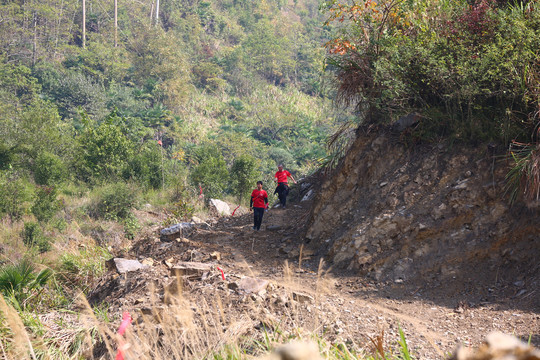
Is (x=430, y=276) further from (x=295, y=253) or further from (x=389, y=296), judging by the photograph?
(x=295, y=253)

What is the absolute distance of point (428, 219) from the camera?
6215 mm

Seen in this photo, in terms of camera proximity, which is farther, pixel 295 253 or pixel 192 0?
pixel 192 0

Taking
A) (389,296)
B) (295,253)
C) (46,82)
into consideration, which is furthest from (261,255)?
(46,82)

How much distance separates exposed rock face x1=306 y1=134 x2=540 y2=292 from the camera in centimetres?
557

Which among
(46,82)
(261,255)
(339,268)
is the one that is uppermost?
(339,268)

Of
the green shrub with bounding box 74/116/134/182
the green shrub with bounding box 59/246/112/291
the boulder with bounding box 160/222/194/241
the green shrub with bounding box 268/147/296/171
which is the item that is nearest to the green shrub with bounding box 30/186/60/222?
the green shrub with bounding box 74/116/134/182

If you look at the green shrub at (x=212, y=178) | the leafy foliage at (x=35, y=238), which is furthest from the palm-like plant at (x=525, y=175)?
the green shrub at (x=212, y=178)

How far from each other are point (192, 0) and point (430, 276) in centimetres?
5877

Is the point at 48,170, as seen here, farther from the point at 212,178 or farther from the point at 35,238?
the point at 212,178

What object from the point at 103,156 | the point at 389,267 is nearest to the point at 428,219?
the point at 389,267

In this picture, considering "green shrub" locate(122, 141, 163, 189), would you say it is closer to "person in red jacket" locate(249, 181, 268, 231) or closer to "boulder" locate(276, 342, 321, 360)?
"person in red jacket" locate(249, 181, 268, 231)

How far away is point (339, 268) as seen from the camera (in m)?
6.79

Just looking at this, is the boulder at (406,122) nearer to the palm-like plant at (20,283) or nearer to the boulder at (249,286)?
the boulder at (249,286)

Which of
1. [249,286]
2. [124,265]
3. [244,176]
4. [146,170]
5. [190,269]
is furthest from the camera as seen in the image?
[146,170]
